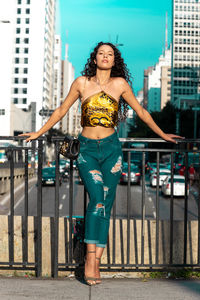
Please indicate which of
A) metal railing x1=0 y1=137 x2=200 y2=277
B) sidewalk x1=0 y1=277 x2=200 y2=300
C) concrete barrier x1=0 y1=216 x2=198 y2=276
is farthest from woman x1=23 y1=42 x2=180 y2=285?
concrete barrier x1=0 y1=216 x2=198 y2=276

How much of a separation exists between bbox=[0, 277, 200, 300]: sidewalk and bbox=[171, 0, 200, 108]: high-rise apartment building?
582 ft

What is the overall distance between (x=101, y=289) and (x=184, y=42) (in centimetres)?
18756

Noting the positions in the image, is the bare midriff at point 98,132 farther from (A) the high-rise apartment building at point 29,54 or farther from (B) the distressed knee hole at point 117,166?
(A) the high-rise apartment building at point 29,54

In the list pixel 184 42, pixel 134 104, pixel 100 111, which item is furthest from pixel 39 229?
pixel 184 42

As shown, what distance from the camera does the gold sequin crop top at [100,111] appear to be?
4.40 metres

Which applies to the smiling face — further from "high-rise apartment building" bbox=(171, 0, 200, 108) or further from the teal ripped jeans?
"high-rise apartment building" bbox=(171, 0, 200, 108)

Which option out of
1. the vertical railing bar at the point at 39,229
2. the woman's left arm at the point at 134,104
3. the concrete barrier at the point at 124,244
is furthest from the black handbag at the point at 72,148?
the concrete barrier at the point at 124,244

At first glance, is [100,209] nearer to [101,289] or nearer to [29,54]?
[101,289]

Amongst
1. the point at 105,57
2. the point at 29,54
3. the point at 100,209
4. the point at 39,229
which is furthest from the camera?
the point at 29,54

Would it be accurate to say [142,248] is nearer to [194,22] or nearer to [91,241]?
[91,241]

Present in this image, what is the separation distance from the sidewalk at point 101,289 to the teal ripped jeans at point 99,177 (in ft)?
1.37

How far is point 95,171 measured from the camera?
4.33 m

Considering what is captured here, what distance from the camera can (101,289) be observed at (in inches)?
171

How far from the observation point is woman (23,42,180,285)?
4.30m
